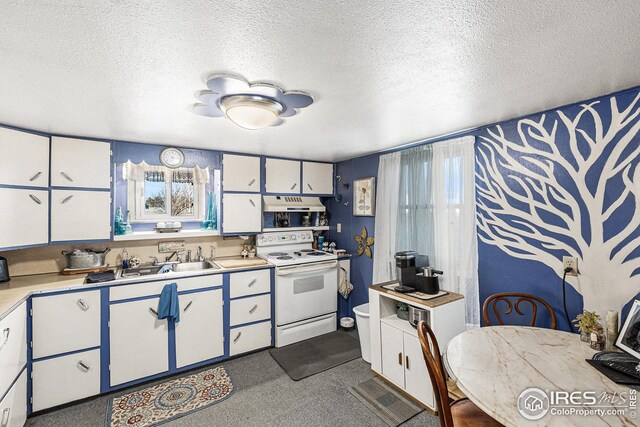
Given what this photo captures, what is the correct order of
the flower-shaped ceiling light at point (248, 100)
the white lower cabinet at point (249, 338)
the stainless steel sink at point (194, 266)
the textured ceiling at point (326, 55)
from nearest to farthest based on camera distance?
1. the textured ceiling at point (326, 55)
2. the flower-shaped ceiling light at point (248, 100)
3. the white lower cabinet at point (249, 338)
4. the stainless steel sink at point (194, 266)

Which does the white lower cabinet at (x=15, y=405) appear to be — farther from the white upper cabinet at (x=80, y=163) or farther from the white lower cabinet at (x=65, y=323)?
the white upper cabinet at (x=80, y=163)

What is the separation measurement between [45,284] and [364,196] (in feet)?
10.9

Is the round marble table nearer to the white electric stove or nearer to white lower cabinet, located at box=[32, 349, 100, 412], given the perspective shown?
the white electric stove

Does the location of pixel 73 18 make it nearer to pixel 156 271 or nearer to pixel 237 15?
pixel 237 15

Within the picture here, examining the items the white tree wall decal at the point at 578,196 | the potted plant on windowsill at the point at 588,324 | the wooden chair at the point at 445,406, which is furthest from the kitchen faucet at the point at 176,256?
the potted plant on windowsill at the point at 588,324

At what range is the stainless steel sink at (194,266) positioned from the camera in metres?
3.23

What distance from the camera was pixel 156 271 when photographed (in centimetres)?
305

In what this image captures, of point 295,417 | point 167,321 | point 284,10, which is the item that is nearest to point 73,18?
point 284,10

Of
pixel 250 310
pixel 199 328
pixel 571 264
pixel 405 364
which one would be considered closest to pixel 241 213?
pixel 250 310

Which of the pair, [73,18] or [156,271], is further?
[156,271]

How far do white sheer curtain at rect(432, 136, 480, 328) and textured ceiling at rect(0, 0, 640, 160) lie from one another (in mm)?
523

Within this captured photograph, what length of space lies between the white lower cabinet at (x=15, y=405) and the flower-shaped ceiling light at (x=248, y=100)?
229cm

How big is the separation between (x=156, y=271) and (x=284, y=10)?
2948 millimetres

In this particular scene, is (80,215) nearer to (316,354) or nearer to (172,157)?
(172,157)
